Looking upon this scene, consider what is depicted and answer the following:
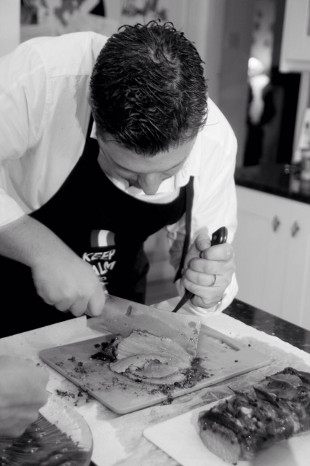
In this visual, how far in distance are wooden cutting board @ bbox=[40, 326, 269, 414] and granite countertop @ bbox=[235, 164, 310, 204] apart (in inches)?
54.1

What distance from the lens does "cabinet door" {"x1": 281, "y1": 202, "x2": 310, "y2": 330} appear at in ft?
8.65

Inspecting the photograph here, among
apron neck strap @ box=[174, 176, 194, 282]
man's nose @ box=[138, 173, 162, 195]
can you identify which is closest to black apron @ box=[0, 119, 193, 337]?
apron neck strap @ box=[174, 176, 194, 282]

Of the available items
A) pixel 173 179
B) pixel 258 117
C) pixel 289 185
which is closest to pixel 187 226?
pixel 173 179

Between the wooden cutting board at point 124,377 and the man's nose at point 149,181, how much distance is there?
0.38m

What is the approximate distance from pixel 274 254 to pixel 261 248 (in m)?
0.09

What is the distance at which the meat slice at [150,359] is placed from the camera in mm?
1208

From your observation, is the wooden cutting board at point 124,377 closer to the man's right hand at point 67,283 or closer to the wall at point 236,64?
the man's right hand at point 67,283

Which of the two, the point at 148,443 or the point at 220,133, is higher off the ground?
the point at 220,133

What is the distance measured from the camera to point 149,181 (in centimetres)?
125

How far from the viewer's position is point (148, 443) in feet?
3.32

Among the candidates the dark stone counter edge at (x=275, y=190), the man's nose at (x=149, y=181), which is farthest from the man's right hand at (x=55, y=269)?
the dark stone counter edge at (x=275, y=190)

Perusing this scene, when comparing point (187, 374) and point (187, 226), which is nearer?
point (187, 374)

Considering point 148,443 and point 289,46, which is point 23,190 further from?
point 289,46

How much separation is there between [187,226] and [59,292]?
1.70ft
